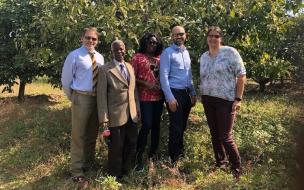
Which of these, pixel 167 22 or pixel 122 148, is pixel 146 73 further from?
pixel 167 22

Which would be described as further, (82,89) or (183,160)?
(183,160)

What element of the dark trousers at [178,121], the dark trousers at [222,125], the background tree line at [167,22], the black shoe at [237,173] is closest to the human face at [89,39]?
the background tree line at [167,22]

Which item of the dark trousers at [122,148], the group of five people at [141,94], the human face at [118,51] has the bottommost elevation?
the dark trousers at [122,148]

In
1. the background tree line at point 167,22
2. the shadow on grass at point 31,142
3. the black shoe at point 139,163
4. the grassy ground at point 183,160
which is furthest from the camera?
the background tree line at point 167,22

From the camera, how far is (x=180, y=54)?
557cm

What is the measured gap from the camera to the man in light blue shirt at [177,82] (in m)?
5.43

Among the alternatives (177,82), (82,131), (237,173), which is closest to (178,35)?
(177,82)

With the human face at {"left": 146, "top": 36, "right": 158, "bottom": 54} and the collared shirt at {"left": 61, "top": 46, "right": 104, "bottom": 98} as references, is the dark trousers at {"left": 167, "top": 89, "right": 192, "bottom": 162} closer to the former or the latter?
the human face at {"left": 146, "top": 36, "right": 158, "bottom": 54}

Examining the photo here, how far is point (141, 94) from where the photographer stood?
221 inches

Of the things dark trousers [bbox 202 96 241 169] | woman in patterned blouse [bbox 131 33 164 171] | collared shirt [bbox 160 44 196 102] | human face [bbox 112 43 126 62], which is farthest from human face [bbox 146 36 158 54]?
dark trousers [bbox 202 96 241 169]

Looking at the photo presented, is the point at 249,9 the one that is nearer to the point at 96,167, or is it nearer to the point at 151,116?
the point at 151,116

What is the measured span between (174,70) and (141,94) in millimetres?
509

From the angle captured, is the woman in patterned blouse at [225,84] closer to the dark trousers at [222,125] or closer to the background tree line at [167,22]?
the dark trousers at [222,125]

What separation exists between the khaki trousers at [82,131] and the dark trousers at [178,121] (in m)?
0.97
